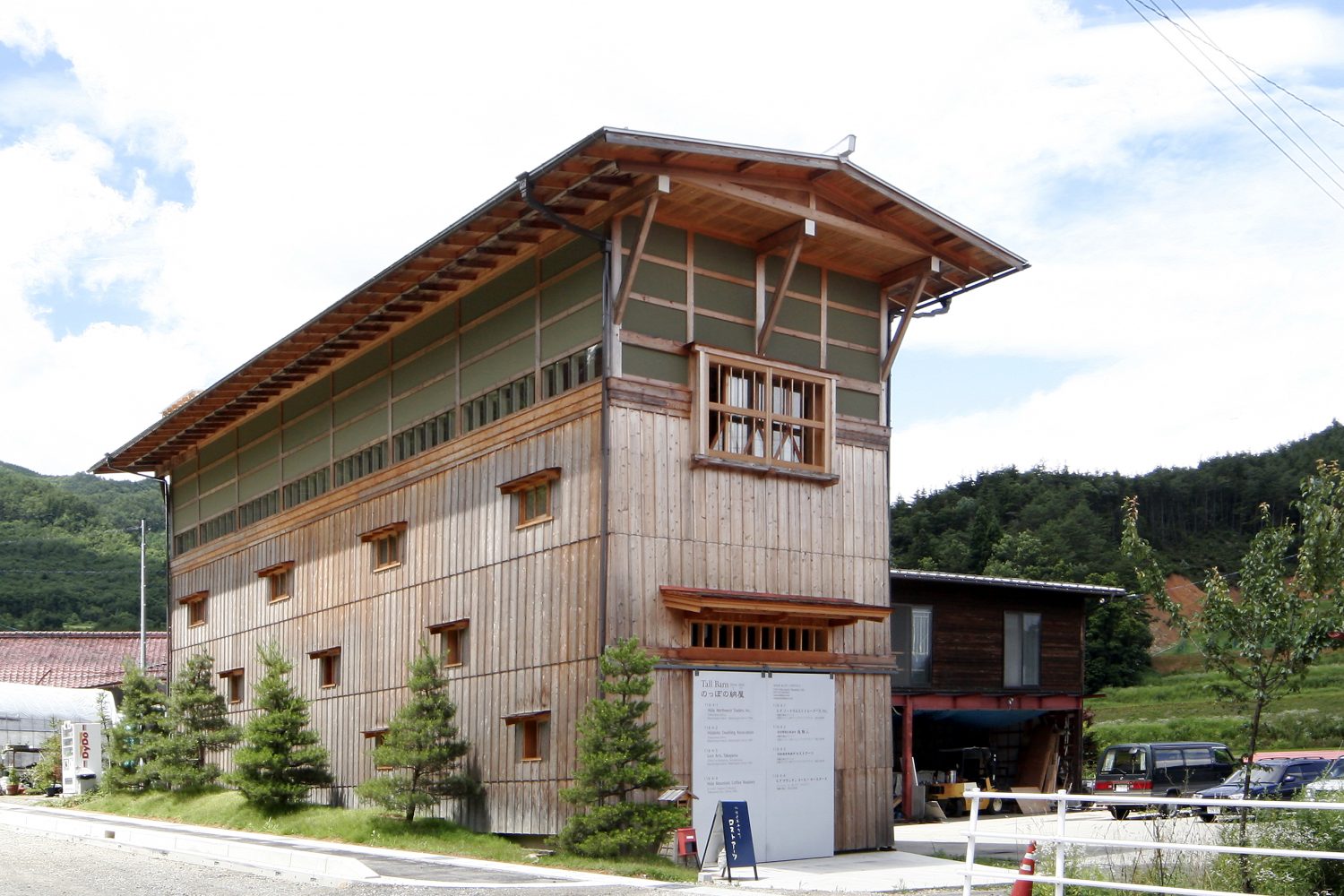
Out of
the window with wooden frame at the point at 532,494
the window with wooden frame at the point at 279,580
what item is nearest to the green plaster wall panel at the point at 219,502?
the window with wooden frame at the point at 279,580

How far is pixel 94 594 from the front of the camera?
7875 centimetres

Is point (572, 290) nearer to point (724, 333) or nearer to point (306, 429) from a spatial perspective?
point (724, 333)

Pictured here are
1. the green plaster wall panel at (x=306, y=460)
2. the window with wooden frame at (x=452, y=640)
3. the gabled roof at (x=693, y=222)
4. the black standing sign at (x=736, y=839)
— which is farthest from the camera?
the green plaster wall panel at (x=306, y=460)

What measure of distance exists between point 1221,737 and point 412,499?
33285mm

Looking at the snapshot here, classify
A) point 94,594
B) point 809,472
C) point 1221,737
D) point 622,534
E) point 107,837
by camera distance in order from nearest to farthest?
1. point 622,534
2. point 809,472
3. point 107,837
4. point 1221,737
5. point 94,594

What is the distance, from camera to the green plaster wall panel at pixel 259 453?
29.5m

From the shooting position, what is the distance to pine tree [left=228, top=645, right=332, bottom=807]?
2480 cm

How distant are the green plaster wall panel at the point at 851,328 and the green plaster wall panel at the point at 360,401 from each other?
26.9ft

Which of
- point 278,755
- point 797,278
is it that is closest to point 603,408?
point 797,278

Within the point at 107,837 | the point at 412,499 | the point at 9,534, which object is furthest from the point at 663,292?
the point at 9,534

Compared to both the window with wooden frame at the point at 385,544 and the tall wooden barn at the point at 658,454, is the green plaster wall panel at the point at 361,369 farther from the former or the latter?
the window with wooden frame at the point at 385,544

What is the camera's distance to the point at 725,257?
20.5m

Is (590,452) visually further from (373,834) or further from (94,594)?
(94,594)

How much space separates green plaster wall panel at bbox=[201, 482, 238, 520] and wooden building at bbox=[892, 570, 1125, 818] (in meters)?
14.7
